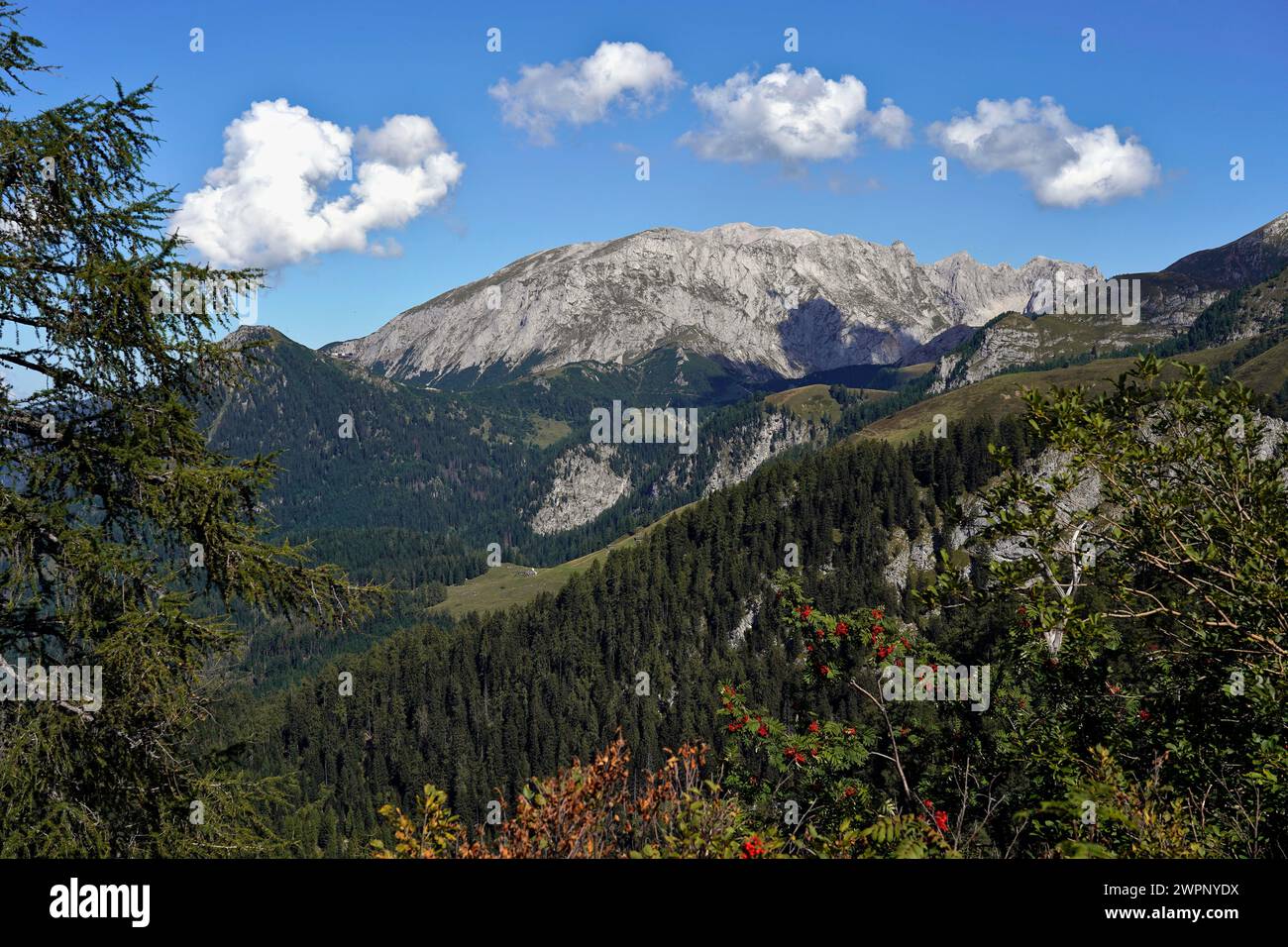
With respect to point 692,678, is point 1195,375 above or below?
above

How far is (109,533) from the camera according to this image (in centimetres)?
1109

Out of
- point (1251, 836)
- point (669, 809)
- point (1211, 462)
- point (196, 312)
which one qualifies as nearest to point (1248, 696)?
point (1251, 836)

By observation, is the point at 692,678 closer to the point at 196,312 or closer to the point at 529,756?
the point at 529,756

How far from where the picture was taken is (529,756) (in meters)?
167

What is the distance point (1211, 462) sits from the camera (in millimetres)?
10539

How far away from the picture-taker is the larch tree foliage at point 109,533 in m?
10.1

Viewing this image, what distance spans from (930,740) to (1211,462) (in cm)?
641

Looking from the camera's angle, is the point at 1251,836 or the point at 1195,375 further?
the point at 1195,375

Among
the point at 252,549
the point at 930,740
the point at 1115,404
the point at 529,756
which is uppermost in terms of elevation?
the point at 1115,404

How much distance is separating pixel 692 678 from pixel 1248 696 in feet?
607

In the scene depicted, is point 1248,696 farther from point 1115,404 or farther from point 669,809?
point 669,809

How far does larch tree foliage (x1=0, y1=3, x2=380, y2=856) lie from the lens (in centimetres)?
1009
